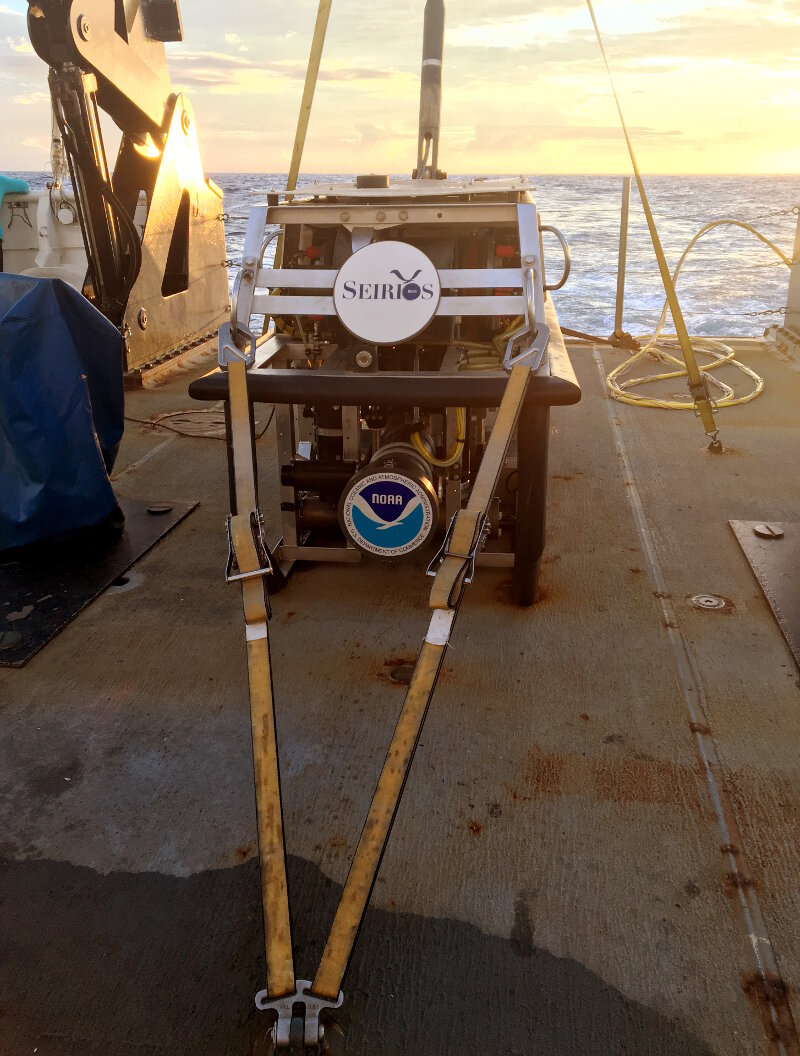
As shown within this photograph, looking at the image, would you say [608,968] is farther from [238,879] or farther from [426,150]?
[426,150]

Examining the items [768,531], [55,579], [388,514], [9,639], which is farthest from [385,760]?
[768,531]

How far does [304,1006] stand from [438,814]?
73cm

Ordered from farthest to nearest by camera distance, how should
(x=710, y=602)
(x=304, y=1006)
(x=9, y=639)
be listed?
(x=710, y=602) → (x=9, y=639) → (x=304, y=1006)

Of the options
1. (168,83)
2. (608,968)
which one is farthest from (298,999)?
(168,83)

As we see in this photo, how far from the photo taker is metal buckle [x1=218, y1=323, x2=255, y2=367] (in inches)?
117

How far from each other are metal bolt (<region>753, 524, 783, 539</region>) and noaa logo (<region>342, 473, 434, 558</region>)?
76.8 inches

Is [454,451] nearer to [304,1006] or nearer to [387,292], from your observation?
[387,292]

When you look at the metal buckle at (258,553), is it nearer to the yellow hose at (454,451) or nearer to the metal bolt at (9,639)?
the yellow hose at (454,451)

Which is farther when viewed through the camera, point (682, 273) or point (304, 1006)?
point (682, 273)

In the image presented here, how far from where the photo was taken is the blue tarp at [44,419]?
3.73 m

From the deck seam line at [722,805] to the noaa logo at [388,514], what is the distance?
1082mm

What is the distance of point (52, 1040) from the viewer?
→ 1.74 metres

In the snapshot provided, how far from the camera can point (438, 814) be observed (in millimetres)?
2342

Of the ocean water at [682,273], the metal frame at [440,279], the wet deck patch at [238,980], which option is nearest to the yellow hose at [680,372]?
the ocean water at [682,273]
